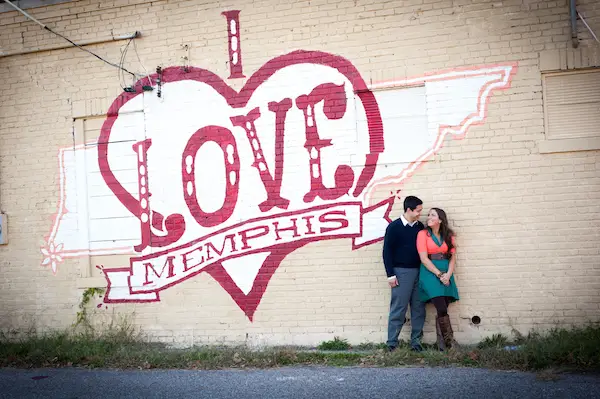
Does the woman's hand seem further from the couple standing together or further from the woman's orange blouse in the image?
the woman's orange blouse

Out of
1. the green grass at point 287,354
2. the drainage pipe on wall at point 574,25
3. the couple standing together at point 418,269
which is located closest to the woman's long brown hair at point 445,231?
the couple standing together at point 418,269

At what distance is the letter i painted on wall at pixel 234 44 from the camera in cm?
850

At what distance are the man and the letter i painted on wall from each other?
3.03 m

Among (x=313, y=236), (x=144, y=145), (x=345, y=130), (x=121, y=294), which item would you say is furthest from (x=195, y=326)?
(x=345, y=130)

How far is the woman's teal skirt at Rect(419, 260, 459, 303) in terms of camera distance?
7.40 m

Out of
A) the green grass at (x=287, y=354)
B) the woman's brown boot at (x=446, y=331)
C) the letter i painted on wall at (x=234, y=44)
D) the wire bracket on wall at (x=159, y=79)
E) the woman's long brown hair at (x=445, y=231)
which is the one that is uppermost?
the letter i painted on wall at (x=234, y=44)

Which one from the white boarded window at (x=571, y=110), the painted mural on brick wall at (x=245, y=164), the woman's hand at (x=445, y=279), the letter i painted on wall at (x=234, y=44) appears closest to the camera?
the woman's hand at (x=445, y=279)

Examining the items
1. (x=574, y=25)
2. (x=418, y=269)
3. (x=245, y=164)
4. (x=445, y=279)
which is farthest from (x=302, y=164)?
(x=574, y=25)

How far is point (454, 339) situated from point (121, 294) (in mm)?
4706

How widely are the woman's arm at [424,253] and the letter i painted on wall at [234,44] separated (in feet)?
11.0

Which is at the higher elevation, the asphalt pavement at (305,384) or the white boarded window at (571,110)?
the white boarded window at (571,110)

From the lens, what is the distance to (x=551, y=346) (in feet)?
21.8

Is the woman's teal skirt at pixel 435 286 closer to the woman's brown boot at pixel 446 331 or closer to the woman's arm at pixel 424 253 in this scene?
the woman's arm at pixel 424 253

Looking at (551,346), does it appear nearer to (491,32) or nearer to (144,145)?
(491,32)
